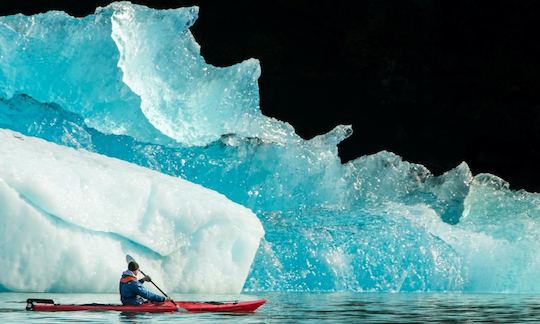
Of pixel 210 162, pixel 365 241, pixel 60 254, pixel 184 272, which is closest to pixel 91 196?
pixel 60 254

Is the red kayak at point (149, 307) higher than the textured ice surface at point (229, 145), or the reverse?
the textured ice surface at point (229, 145)

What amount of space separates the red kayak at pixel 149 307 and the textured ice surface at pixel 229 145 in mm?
6175

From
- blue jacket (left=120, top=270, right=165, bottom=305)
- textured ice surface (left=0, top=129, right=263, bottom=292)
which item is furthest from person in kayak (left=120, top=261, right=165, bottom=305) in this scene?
textured ice surface (left=0, top=129, right=263, bottom=292)

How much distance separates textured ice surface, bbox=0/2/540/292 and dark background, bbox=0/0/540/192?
7.90 metres

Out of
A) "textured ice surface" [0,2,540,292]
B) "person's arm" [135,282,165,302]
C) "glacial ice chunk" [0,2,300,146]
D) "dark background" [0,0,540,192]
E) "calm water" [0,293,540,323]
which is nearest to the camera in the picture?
"calm water" [0,293,540,323]

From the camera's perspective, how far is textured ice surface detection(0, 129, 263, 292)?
14297mm

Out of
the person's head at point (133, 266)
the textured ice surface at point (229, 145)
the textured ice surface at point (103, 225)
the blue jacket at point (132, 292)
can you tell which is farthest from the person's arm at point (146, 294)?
the textured ice surface at point (229, 145)

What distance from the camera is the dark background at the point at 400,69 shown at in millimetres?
28547

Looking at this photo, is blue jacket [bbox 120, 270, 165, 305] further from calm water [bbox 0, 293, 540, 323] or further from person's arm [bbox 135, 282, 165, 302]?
calm water [bbox 0, 293, 540, 323]

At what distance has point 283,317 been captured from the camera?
1173cm

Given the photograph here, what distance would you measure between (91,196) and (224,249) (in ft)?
7.36

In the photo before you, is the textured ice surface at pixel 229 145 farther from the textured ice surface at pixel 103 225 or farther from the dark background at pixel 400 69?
the dark background at pixel 400 69

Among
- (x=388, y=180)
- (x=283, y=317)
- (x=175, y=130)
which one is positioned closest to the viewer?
(x=283, y=317)

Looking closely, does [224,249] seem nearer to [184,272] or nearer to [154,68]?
[184,272]
